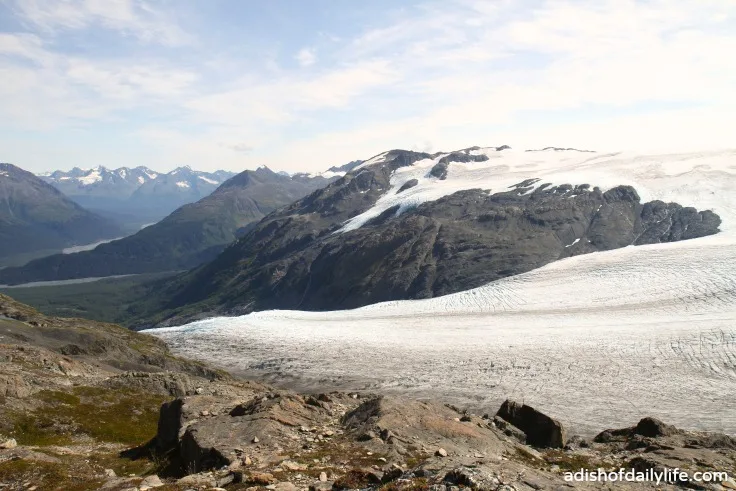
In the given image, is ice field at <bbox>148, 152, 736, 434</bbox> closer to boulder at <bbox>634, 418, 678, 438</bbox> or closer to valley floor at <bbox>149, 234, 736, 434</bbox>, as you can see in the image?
valley floor at <bbox>149, 234, 736, 434</bbox>

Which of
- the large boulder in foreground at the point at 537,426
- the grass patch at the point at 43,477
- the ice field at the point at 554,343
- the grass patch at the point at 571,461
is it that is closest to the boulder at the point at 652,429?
the large boulder in foreground at the point at 537,426

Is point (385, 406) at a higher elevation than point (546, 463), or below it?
higher

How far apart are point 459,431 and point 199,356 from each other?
5294 centimetres

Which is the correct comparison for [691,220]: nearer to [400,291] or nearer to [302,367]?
[400,291]

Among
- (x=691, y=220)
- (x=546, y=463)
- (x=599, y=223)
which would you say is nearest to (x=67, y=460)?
(x=546, y=463)

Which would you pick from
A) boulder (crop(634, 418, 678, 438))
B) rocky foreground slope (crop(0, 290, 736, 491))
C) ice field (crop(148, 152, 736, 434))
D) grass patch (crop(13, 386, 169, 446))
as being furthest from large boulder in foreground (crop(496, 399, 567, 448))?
grass patch (crop(13, 386, 169, 446))

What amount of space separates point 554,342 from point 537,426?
29.0m

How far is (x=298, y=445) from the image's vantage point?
2327cm

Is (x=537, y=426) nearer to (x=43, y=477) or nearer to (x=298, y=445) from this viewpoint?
(x=298, y=445)

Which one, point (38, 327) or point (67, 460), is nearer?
point (67, 460)

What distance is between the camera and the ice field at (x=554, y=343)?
43.0 metres

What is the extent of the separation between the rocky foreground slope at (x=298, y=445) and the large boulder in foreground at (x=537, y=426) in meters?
0.05

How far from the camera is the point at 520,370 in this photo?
164 ft

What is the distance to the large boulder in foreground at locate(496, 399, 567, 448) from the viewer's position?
1129 inches
